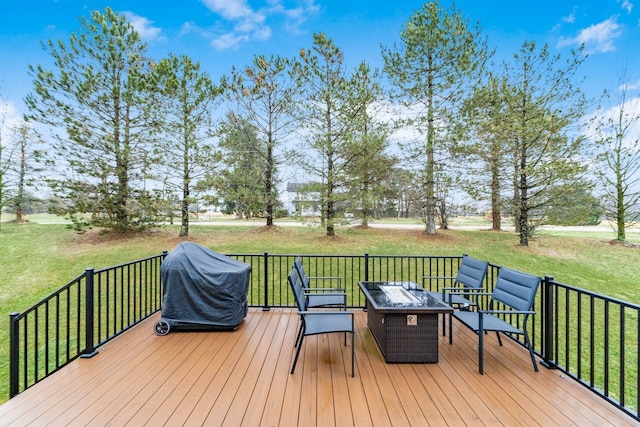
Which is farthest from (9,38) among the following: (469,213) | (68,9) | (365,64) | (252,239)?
(469,213)

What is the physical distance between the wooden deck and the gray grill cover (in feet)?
1.05

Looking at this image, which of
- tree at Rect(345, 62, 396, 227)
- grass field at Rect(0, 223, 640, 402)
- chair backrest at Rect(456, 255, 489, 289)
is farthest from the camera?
tree at Rect(345, 62, 396, 227)

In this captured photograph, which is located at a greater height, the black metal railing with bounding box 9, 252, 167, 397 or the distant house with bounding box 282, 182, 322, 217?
the distant house with bounding box 282, 182, 322, 217

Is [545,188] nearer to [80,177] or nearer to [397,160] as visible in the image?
[397,160]

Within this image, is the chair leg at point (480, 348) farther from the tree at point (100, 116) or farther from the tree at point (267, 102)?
the tree at point (100, 116)

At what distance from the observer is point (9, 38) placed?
830cm

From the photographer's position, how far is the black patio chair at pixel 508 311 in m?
2.66

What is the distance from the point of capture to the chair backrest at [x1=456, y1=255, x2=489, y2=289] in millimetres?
3683

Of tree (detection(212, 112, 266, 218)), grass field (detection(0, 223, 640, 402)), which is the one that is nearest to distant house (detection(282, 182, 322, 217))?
grass field (detection(0, 223, 640, 402))

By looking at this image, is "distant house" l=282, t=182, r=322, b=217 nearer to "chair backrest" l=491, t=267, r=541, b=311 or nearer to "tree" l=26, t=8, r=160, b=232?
"tree" l=26, t=8, r=160, b=232

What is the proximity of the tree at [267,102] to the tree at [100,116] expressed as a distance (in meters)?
3.20

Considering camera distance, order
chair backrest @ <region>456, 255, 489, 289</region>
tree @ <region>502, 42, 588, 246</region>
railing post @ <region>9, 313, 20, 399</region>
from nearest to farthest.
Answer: railing post @ <region>9, 313, 20, 399</region> → chair backrest @ <region>456, 255, 489, 289</region> → tree @ <region>502, 42, 588, 246</region>

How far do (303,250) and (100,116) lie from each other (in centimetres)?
876

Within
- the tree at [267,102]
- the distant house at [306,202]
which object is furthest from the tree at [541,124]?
the tree at [267,102]
